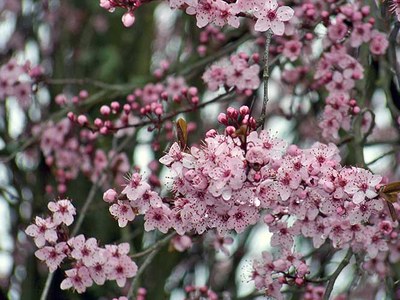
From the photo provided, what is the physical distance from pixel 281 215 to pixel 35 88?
2090 mm

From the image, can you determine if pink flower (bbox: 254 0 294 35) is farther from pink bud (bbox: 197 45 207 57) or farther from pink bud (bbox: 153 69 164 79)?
pink bud (bbox: 153 69 164 79)

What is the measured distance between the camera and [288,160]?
102 inches

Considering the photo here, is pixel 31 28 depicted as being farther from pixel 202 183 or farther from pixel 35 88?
pixel 202 183

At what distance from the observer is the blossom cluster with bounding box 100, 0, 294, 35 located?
284cm

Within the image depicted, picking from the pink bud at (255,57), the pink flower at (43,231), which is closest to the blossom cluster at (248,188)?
the pink flower at (43,231)

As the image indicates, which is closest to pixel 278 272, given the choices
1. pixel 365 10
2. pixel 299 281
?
pixel 299 281

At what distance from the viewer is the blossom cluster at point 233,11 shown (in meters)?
2.84

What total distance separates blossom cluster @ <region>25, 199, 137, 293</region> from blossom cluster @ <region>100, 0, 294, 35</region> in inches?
29.9

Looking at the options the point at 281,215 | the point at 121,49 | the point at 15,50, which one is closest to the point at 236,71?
the point at 281,215

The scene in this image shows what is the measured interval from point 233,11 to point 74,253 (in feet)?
3.34

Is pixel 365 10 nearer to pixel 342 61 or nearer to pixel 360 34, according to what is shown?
pixel 360 34

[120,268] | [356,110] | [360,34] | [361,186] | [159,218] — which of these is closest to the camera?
[361,186]

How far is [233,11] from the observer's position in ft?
9.32

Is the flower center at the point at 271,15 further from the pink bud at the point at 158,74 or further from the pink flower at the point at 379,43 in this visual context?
the pink bud at the point at 158,74
